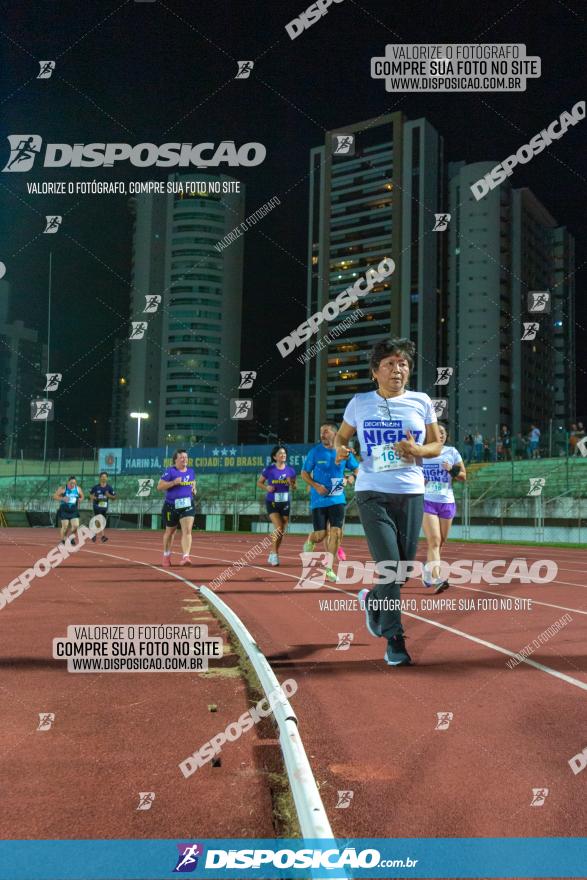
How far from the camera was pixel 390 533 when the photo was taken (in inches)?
201

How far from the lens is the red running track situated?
105 inches

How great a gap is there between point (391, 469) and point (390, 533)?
1.45 ft

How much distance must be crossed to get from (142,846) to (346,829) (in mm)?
687

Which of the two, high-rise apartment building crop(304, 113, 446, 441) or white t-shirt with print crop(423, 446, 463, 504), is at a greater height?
high-rise apartment building crop(304, 113, 446, 441)

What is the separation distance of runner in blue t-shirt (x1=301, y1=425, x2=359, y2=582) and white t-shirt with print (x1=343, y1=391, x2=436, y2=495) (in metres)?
4.71

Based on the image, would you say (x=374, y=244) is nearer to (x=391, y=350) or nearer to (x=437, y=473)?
(x=437, y=473)

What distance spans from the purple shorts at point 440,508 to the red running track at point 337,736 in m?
2.65

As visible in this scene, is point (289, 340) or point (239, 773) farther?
point (289, 340)

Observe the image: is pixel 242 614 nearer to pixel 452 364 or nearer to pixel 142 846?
pixel 142 846

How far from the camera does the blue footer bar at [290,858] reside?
7.43 feet

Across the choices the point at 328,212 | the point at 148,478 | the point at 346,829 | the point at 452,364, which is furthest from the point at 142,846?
the point at 328,212

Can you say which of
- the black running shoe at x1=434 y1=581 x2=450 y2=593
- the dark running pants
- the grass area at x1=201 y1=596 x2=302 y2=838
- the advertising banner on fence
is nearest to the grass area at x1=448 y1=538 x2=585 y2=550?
the black running shoe at x1=434 y1=581 x2=450 y2=593

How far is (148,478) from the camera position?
45844 millimetres

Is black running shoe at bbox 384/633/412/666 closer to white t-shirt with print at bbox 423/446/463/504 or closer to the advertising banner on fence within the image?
white t-shirt with print at bbox 423/446/463/504
